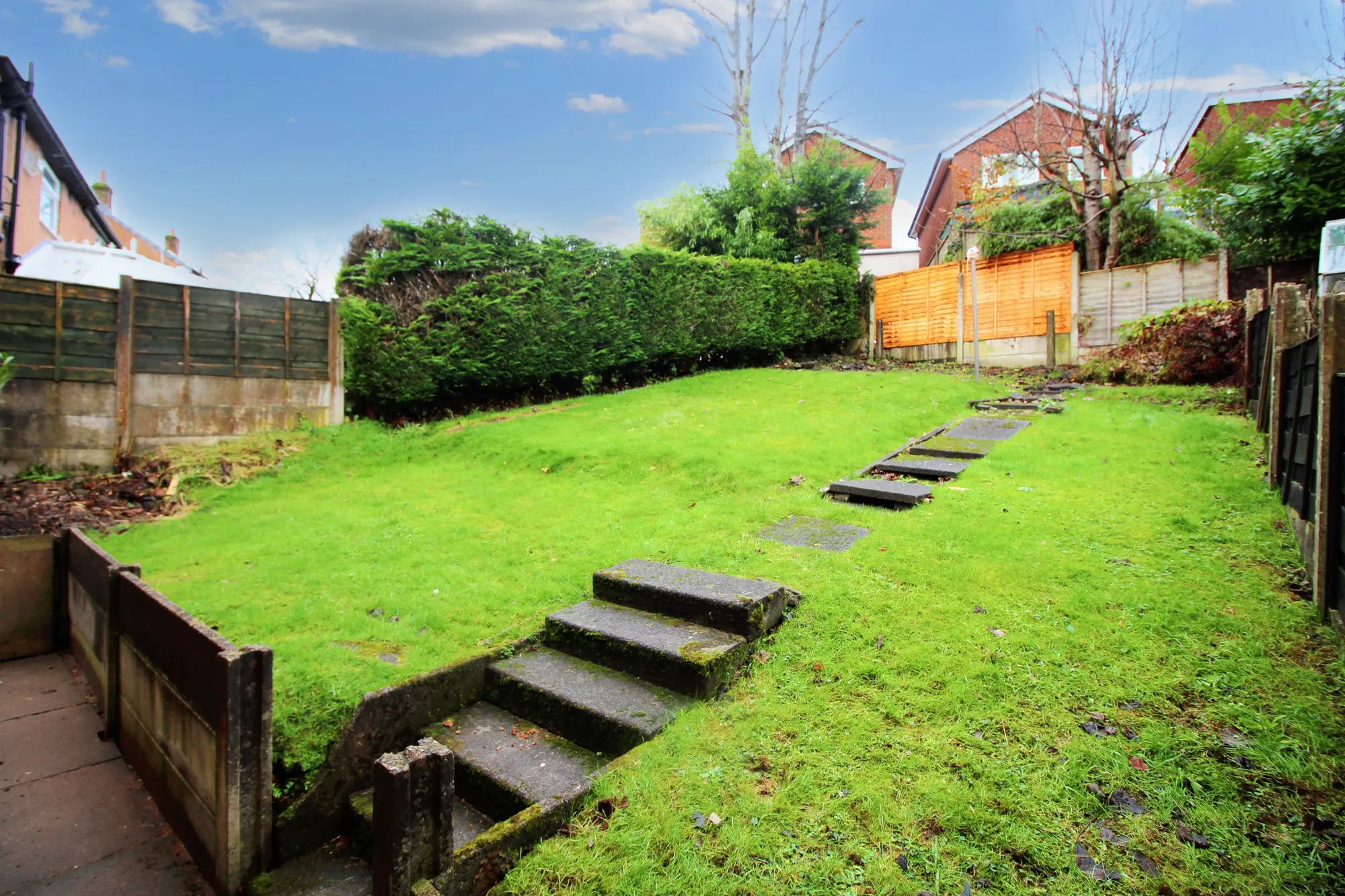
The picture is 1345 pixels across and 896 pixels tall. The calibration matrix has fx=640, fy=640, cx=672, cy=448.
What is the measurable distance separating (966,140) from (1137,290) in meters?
15.1

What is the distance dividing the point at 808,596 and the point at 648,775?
1615 millimetres

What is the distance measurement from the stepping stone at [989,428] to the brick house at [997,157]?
34.1 feet

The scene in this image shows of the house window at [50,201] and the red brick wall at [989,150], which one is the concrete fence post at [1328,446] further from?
the house window at [50,201]

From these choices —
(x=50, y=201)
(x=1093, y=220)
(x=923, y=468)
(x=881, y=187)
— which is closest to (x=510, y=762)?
(x=923, y=468)

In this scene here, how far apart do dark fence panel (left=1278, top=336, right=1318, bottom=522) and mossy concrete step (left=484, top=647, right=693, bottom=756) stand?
343cm

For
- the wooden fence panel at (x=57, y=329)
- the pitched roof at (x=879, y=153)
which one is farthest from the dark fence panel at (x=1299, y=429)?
the pitched roof at (x=879, y=153)

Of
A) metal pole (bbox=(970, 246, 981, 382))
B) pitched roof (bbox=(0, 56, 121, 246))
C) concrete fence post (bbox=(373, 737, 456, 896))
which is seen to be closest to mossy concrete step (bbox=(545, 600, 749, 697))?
concrete fence post (bbox=(373, 737, 456, 896))

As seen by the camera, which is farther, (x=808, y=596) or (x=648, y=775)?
(x=808, y=596)

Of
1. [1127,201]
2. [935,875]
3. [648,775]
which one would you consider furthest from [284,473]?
[1127,201]

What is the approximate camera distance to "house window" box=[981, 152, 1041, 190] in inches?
649

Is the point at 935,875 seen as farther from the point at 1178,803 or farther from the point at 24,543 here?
the point at 24,543

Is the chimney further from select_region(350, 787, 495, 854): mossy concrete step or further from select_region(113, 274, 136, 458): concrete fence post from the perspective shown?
select_region(350, 787, 495, 854): mossy concrete step

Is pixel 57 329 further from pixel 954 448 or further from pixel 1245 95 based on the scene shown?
pixel 1245 95

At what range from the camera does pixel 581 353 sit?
12.2m
